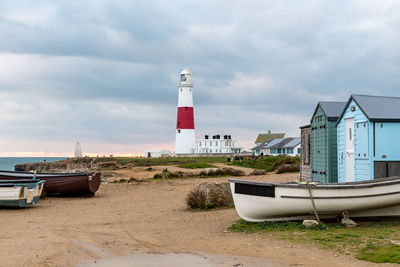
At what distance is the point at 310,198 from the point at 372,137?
20.4 feet

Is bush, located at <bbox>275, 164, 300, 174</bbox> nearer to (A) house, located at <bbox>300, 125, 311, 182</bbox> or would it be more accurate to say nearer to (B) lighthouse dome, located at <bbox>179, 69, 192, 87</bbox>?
(A) house, located at <bbox>300, 125, 311, 182</bbox>

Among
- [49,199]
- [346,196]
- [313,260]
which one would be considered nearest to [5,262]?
[313,260]

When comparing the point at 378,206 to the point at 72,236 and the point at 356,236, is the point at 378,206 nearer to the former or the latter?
the point at 356,236

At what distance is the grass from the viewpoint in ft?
28.8

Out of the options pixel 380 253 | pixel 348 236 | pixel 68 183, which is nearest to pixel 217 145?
pixel 68 183

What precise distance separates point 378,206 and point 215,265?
587cm

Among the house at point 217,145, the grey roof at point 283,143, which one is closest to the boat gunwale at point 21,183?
the grey roof at point 283,143

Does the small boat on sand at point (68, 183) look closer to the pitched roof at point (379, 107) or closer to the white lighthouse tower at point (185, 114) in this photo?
the pitched roof at point (379, 107)

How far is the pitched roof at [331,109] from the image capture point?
69.7 feet

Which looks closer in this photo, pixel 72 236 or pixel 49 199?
pixel 72 236

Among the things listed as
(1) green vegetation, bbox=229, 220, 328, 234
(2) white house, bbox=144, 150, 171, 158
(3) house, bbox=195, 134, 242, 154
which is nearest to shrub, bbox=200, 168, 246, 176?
(1) green vegetation, bbox=229, 220, 328, 234

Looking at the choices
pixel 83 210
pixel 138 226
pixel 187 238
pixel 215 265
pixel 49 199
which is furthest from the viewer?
pixel 49 199

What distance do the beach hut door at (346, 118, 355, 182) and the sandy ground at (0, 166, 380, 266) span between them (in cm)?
593

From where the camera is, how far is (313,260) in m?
8.55
